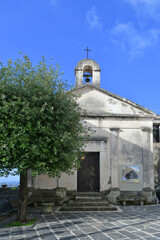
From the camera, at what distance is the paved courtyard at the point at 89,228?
6.24m

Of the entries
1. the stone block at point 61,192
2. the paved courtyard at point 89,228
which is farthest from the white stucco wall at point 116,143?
the paved courtyard at point 89,228

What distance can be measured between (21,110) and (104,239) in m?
4.67

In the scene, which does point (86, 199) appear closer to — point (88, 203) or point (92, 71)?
point (88, 203)

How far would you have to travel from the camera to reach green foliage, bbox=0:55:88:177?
24.0ft

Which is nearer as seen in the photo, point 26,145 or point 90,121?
point 26,145

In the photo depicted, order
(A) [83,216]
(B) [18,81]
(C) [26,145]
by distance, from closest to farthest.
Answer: (C) [26,145], (B) [18,81], (A) [83,216]

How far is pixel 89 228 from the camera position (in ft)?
23.3

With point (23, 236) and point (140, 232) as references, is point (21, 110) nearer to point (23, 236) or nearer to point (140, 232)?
point (23, 236)

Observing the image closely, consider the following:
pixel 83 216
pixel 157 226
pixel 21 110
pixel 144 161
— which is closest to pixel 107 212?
pixel 83 216

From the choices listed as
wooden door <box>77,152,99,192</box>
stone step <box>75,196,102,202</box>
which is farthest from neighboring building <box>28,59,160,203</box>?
stone step <box>75,196,102,202</box>

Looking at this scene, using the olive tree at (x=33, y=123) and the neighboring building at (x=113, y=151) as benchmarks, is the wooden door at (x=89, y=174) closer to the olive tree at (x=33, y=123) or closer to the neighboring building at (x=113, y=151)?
the neighboring building at (x=113, y=151)

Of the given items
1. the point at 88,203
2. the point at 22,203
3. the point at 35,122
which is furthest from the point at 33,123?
the point at 88,203

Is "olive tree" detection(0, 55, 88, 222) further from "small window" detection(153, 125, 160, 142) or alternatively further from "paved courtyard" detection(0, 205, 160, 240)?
"small window" detection(153, 125, 160, 142)

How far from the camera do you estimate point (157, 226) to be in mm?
7359
